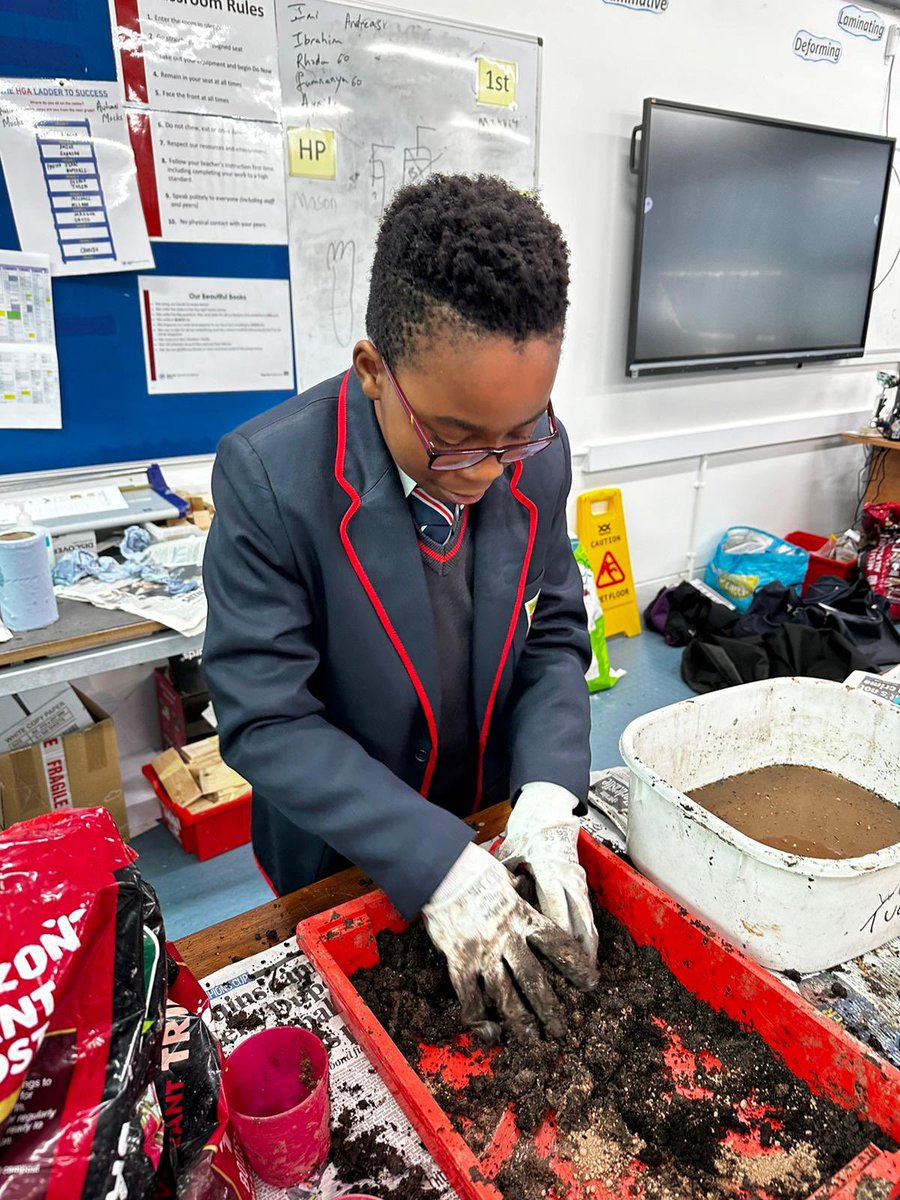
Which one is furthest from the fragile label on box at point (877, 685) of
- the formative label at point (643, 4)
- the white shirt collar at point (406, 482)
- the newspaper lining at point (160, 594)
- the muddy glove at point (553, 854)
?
the formative label at point (643, 4)

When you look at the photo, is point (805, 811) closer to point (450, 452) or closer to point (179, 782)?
point (450, 452)

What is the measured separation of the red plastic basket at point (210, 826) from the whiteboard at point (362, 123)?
146 centimetres

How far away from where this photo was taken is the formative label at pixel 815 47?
3.57 m

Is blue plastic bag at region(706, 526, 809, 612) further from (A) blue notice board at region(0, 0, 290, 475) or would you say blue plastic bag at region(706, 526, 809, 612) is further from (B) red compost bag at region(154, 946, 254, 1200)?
(B) red compost bag at region(154, 946, 254, 1200)

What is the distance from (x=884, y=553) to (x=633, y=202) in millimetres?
2096

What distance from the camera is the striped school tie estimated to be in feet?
3.29

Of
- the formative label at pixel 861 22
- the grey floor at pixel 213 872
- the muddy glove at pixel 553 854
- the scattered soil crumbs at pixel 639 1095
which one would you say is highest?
the formative label at pixel 861 22

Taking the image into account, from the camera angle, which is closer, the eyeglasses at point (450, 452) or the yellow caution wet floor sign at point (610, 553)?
the eyeglasses at point (450, 452)

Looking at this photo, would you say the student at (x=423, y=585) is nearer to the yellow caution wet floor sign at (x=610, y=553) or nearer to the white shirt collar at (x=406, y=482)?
the white shirt collar at (x=406, y=482)

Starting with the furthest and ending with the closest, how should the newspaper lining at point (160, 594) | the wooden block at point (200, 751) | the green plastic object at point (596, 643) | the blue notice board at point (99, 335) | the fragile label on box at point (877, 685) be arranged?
the green plastic object at point (596, 643), the wooden block at point (200, 751), the blue notice board at point (99, 335), the newspaper lining at point (160, 594), the fragile label on box at point (877, 685)

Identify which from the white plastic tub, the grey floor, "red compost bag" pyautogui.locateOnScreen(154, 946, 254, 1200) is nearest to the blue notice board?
the grey floor

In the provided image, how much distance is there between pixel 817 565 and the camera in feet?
13.7

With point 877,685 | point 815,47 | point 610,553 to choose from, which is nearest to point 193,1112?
point 877,685

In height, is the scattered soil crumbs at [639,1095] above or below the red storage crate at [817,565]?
above
